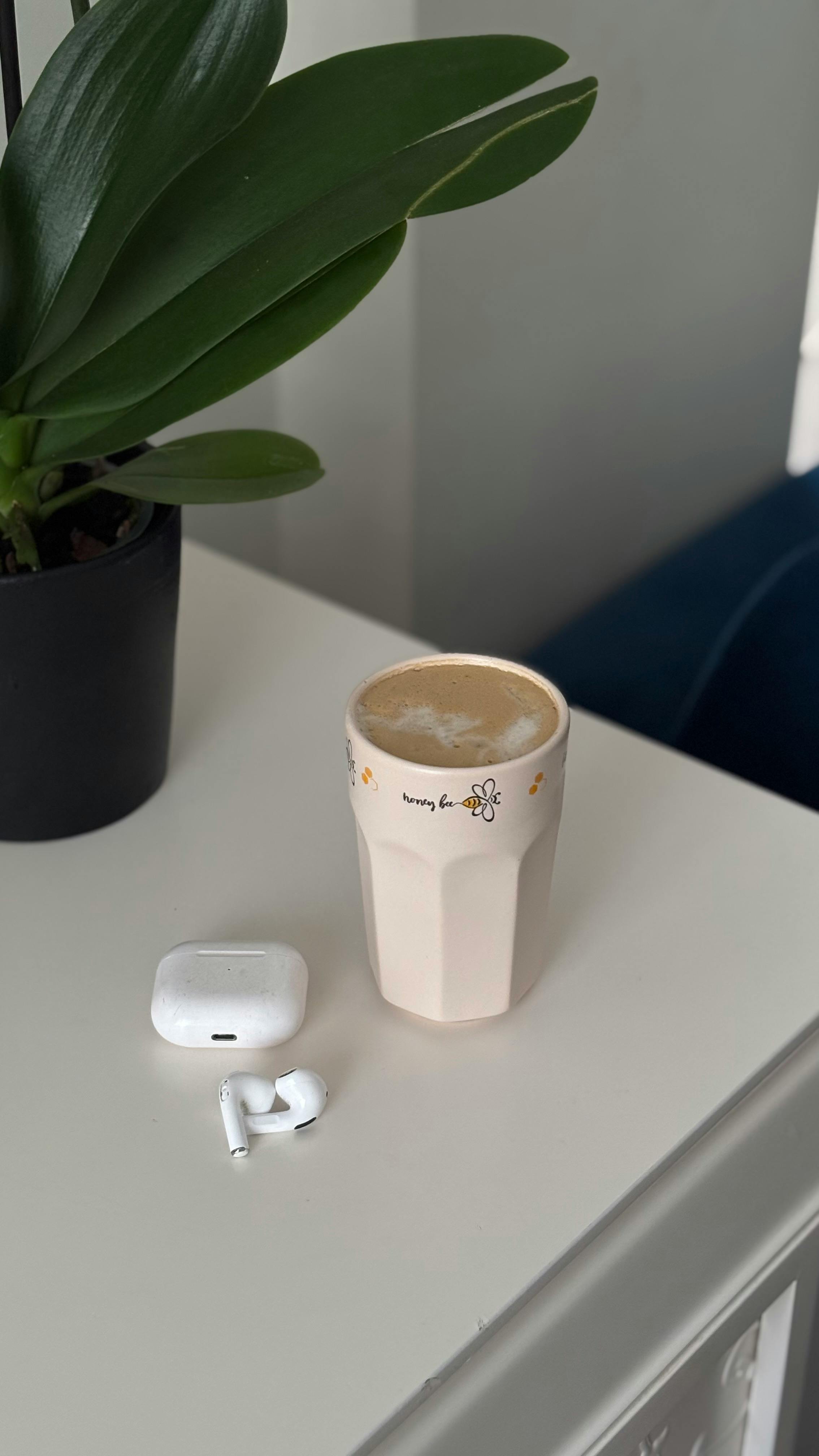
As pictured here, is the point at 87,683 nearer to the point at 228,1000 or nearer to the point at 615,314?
the point at 228,1000

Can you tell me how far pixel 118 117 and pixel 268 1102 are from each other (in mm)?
329

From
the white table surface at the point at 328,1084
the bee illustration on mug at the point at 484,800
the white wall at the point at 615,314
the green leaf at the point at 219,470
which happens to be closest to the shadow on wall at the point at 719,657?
the white wall at the point at 615,314

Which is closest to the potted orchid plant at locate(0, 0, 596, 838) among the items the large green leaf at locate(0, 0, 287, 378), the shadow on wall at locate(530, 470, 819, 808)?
the large green leaf at locate(0, 0, 287, 378)

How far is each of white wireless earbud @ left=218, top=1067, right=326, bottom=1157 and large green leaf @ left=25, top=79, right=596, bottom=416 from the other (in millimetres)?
237

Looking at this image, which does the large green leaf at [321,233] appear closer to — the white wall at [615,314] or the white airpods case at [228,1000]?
the white airpods case at [228,1000]

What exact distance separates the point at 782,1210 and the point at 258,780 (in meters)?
0.29

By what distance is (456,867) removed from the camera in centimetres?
46

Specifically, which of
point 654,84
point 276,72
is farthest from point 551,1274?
point 654,84

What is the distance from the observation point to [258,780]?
64cm

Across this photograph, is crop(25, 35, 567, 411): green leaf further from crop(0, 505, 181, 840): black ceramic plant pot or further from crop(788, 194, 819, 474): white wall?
crop(788, 194, 819, 474): white wall

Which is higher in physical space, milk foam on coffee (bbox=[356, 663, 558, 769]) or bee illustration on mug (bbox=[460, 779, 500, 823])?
milk foam on coffee (bbox=[356, 663, 558, 769])

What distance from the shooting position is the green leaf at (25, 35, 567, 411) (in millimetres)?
482

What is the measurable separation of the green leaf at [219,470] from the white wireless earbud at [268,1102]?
21 centimetres

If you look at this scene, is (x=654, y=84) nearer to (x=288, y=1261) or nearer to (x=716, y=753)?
(x=716, y=753)
